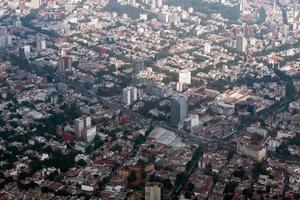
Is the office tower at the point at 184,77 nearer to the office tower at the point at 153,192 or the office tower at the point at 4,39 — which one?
the office tower at the point at 4,39

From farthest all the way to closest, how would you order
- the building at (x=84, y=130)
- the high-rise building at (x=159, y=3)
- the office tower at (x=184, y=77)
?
the high-rise building at (x=159, y=3) → the office tower at (x=184, y=77) → the building at (x=84, y=130)

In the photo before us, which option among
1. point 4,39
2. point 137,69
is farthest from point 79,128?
point 4,39

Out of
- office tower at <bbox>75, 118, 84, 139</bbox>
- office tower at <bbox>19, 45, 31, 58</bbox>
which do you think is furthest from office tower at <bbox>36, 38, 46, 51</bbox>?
office tower at <bbox>75, 118, 84, 139</bbox>

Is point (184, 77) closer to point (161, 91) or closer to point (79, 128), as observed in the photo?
point (161, 91)

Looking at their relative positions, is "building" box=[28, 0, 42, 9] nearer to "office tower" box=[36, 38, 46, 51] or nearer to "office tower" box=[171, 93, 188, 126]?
"office tower" box=[36, 38, 46, 51]

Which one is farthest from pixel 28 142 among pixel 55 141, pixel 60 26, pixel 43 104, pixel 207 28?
pixel 207 28

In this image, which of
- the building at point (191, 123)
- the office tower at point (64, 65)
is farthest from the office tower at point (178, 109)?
the office tower at point (64, 65)
